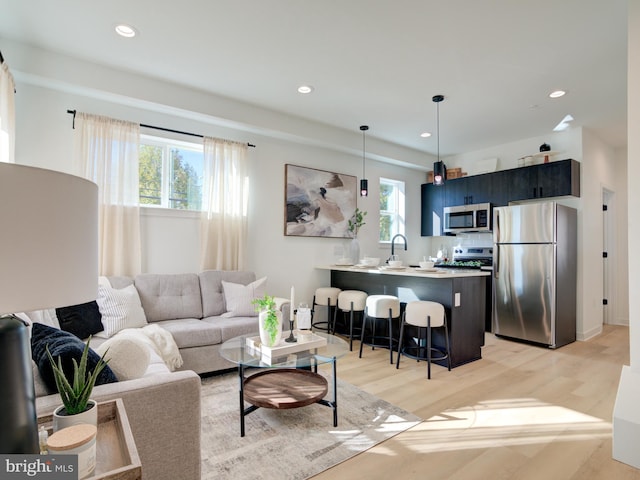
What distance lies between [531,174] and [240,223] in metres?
4.12

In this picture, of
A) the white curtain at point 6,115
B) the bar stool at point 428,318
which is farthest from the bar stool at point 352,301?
the white curtain at point 6,115

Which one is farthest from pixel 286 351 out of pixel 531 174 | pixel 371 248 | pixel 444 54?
pixel 531 174

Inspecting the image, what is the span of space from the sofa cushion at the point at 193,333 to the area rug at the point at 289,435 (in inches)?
17.4

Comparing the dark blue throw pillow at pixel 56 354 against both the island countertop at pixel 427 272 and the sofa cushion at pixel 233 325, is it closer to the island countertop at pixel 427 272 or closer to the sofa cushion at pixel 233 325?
the sofa cushion at pixel 233 325

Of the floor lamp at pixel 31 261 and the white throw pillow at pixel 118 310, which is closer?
the floor lamp at pixel 31 261

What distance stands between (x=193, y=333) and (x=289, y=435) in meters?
1.31

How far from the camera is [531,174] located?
16.0 ft

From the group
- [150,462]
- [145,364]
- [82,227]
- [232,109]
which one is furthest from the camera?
[232,109]

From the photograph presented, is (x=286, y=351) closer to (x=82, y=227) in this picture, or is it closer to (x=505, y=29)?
(x=82, y=227)

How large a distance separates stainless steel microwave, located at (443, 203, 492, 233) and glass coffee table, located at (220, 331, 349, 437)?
373 centimetres

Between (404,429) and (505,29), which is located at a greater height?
(505,29)

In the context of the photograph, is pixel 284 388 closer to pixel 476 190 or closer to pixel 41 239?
pixel 41 239

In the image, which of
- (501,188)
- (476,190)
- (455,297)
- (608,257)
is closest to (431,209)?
(476,190)

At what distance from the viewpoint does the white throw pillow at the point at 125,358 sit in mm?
1537
